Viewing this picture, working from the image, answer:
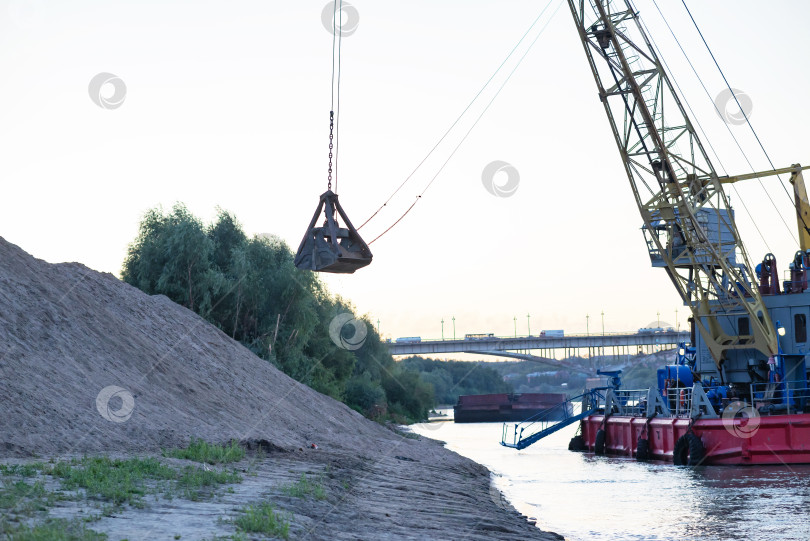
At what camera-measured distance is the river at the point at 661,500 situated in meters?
16.5

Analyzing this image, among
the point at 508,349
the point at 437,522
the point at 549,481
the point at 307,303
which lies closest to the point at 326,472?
the point at 437,522

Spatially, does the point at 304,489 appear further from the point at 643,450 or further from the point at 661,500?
the point at 643,450

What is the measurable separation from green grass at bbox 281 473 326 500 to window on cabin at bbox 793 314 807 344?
76.8 feet

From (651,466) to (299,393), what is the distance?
13.1m

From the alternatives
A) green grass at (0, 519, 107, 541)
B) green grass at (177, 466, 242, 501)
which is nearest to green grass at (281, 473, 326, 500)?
green grass at (177, 466, 242, 501)

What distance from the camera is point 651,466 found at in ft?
105

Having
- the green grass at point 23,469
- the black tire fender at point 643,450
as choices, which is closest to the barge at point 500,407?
the black tire fender at point 643,450

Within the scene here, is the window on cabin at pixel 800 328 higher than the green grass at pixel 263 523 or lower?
higher

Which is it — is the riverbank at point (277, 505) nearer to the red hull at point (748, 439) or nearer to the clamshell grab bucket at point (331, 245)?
the clamshell grab bucket at point (331, 245)

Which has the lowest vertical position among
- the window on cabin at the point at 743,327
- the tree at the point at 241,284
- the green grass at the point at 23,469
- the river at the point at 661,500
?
the river at the point at 661,500

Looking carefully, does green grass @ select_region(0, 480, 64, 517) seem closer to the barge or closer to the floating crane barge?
the floating crane barge

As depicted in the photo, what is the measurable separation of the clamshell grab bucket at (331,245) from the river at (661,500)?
254 inches

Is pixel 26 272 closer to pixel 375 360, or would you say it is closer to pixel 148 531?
pixel 148 531

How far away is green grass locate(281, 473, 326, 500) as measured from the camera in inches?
500
